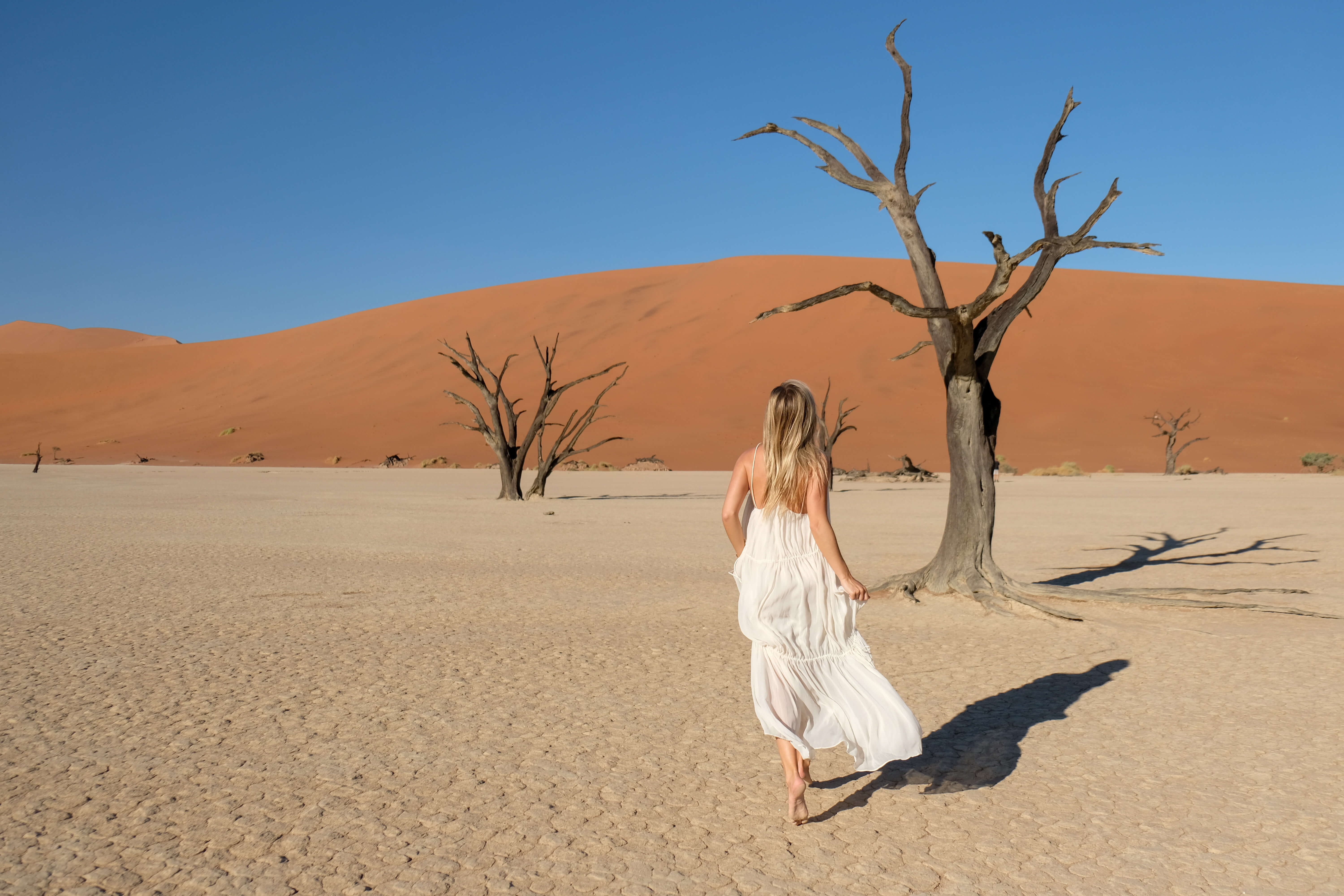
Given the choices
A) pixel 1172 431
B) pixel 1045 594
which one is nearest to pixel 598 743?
pixel 1045 594

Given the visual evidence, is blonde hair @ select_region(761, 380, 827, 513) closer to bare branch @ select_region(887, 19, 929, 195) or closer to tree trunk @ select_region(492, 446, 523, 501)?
bare branch @ select_region(887, 19, 929, 195)

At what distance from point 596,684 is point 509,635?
57.7 inches

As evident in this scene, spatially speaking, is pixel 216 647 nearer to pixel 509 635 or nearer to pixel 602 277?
pixel 509 635

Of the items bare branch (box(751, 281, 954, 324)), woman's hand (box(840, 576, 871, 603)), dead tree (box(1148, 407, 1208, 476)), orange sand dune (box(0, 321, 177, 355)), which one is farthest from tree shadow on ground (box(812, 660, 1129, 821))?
orange sand dune (box(0, 321, 177, 355))

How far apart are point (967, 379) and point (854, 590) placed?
4.98 m

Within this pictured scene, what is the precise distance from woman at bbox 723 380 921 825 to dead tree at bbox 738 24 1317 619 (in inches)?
167

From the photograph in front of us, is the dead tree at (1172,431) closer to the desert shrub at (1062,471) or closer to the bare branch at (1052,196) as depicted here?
the desert shrub at (1062,471)

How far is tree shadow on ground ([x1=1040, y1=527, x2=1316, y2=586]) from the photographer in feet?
33.1

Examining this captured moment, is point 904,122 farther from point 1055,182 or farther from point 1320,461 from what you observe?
point 1320,461

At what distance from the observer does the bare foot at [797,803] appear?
11.0 feet

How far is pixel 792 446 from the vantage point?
3.40m

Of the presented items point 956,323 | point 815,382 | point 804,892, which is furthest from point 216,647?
point 815,382

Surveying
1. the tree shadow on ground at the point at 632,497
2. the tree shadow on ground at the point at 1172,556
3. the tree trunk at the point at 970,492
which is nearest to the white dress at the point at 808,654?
the tree trunk at the point at 970,492

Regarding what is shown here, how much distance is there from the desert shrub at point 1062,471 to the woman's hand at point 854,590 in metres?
34.9
